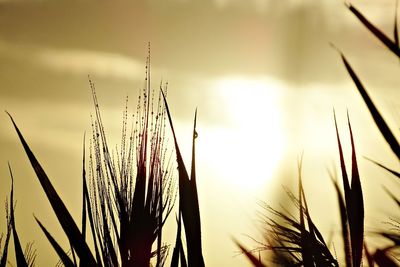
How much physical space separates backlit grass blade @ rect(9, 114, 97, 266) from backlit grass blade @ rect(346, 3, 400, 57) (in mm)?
648

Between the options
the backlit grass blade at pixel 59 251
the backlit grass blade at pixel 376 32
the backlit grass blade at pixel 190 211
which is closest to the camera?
the backlit grass blade at pixel 376 32

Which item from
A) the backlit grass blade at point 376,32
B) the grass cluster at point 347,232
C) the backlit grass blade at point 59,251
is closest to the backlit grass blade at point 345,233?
the grass cluster at point 347,232

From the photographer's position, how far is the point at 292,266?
48.6 inches

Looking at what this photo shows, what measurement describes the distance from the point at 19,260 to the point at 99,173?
0.33 meters

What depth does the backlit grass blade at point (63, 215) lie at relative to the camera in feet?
3.23

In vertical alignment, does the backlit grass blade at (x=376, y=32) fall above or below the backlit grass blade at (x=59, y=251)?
above

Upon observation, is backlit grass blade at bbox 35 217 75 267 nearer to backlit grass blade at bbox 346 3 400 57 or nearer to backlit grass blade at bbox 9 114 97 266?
backlit grass blade at bbox 9 114 97 266

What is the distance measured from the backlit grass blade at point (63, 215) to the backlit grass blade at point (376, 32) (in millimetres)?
648

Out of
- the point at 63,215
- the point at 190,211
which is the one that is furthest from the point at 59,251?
the point at 190,211

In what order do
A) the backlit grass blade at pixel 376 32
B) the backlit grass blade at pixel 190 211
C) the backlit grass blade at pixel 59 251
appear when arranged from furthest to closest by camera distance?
1. the backlit grass blade at pixel 59 251
2. the backlit grass blade at pixel 190 211
3. the backlit grass blade at pixel 376 32

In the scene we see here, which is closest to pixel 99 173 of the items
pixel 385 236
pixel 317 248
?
pixel 317 248

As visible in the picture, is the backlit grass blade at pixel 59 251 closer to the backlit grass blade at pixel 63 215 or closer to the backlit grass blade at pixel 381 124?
the backlit grass blade at pixel 63 215

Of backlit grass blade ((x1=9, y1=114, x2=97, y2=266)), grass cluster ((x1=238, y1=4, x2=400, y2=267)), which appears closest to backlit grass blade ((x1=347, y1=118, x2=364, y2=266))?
grass cluster ((x1=238, y1=4, x2=400, y2=267))

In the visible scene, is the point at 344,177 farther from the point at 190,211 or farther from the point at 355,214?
the point at 190,211
